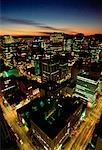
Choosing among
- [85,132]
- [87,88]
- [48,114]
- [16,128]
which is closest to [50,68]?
[48,114]

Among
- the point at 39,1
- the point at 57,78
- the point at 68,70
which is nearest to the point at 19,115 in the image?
the point at 57,78

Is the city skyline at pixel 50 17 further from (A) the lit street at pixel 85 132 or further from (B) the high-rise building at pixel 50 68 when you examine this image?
(A) the lit street at pixel 85 132

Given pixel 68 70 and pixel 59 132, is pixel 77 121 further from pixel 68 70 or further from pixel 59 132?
pixel 68 70

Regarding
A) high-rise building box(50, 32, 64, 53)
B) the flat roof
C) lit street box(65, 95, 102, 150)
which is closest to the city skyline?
high-rise building box(50, 32, 64, 53)

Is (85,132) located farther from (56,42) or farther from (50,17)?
(50,17)

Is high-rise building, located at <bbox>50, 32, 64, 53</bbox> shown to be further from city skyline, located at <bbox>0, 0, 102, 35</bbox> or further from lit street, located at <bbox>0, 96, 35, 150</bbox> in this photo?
lit street, located at <bbox>0, 96, 35, 150</bbox>
